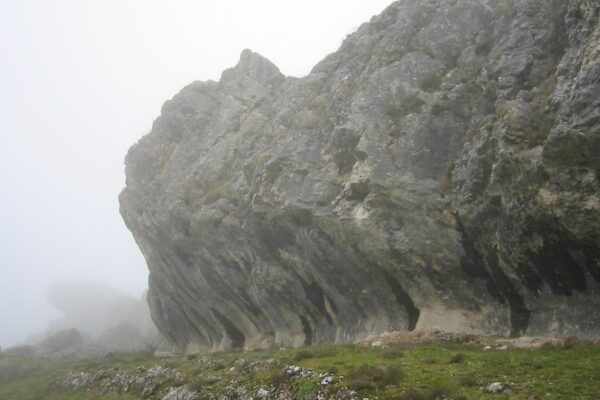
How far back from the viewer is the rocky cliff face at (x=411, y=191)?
68.1 ft

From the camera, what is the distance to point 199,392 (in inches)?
864

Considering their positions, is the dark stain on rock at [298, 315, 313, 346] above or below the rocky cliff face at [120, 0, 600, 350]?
below

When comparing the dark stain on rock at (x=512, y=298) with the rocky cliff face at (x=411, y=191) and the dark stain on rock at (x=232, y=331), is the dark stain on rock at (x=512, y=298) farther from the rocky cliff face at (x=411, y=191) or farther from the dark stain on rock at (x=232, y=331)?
the dark stain on rock at (x=232, y=331)

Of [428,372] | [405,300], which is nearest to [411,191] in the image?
[405,300]

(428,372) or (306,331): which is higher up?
(428,372)

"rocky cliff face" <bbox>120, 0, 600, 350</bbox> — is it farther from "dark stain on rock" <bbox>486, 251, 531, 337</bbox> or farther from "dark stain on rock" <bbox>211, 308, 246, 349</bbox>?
"dark stain on rock" <bbox>211, 308, 246, 349</bbox>

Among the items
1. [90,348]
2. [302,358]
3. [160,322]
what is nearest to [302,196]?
[302,358]

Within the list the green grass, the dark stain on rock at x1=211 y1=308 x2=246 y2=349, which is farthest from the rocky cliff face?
the green grass

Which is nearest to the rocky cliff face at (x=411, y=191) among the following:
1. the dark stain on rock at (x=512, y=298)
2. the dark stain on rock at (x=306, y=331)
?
the dark stain on rock at (x=512, y=298)

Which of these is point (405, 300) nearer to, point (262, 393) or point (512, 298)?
point (512, 298)

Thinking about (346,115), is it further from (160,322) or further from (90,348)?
(90,348)

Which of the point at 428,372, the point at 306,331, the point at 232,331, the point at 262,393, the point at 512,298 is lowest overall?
the point at 232,331

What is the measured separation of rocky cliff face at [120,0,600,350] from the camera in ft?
68.1

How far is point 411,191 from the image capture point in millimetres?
28062
